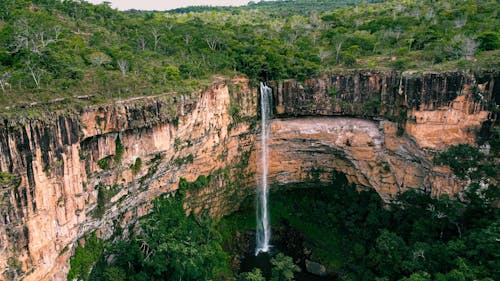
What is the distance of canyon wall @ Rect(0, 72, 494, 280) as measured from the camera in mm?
13320

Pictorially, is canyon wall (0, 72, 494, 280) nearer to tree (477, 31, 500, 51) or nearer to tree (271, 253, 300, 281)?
tree (477, 31, 500, 51)

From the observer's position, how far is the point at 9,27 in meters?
19.5

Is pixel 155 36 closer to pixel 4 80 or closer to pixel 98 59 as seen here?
pixel 98 59

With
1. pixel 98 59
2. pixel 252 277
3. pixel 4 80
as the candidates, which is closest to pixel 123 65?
pixel 98 59

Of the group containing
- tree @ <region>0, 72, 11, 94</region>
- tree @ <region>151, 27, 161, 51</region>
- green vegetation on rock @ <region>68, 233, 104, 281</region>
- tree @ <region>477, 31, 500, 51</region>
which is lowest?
green vegetation on rock @ <region>68, 233, 104, 281</region>

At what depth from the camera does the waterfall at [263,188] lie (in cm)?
2450

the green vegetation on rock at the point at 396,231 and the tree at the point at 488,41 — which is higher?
the tree at the point at 488,41

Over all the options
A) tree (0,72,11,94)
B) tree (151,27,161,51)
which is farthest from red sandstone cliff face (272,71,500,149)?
tree (0,72,11,94)

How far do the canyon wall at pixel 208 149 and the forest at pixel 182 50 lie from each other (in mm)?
1005

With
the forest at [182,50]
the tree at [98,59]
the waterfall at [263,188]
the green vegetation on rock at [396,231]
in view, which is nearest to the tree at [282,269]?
the green vegetation on rock at [396,231]

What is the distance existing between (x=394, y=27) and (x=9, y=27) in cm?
2567

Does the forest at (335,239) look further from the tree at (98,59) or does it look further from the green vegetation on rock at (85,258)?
the tree at (98,59)

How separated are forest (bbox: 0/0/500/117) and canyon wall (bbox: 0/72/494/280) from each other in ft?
3.30

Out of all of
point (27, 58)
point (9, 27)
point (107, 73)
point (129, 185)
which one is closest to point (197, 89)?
point (107, 73)
